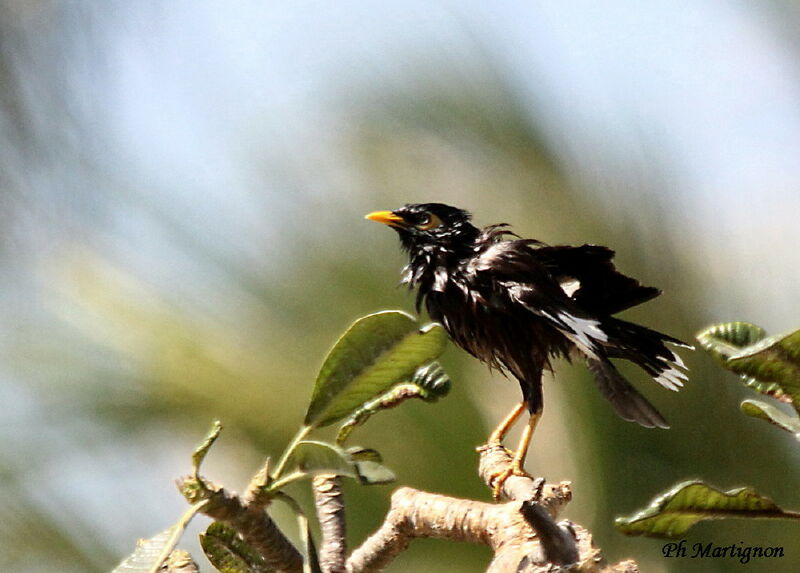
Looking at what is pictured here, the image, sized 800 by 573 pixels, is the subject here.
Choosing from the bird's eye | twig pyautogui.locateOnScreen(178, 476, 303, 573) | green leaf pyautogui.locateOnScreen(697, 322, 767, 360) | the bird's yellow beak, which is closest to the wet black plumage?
the bird's eye

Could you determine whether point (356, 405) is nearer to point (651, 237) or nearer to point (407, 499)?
point (407, 499)

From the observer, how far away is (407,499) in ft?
5.08

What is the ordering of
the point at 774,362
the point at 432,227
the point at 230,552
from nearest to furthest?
the point at 774,362 → the point at 230,552 → the point at 432,227

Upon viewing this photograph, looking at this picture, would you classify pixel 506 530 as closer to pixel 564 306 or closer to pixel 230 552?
pixel 230 552

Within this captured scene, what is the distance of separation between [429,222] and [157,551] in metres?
1.72

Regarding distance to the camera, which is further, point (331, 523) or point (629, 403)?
point (629, 403)

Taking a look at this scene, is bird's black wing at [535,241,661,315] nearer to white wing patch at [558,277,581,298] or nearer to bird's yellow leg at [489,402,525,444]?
white wing patch at [558,277,581,298]

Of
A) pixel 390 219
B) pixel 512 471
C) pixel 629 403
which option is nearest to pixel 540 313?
pixel 629 403

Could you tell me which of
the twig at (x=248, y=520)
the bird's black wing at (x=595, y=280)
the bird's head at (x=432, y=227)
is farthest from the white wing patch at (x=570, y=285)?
the twig at (x=248, y=520)

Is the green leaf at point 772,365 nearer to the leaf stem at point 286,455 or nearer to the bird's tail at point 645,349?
the leaf stem at point 286,455

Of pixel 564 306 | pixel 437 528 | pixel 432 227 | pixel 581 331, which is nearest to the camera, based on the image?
pixel 437 528

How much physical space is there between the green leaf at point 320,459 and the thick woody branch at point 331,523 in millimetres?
190

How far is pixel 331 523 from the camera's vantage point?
140cm

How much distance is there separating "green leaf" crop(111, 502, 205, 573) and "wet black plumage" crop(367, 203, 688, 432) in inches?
49.6
